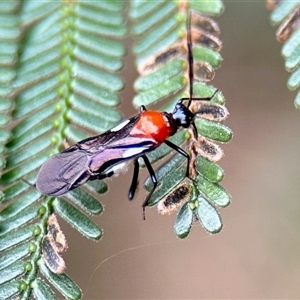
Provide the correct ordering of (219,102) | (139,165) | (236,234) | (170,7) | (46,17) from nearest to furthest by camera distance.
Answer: (219,102), (139,165), (170,7), (46,17), (236,234)

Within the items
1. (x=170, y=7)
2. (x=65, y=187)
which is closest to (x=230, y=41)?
(x=170, y=7)

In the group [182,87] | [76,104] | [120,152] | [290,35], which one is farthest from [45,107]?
[290,35]

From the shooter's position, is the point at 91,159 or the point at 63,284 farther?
the point at 91,159

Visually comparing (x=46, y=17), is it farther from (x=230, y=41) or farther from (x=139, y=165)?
(x=230, y=41)

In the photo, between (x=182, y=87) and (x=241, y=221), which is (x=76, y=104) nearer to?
(x=182, y=87)

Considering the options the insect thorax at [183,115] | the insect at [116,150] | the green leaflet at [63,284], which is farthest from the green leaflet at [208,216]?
the green leaflet at [63,284]

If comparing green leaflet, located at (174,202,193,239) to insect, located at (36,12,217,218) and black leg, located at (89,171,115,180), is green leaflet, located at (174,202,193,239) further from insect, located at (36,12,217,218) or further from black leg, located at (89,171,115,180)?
black leg, located at (89,171,115,180)
